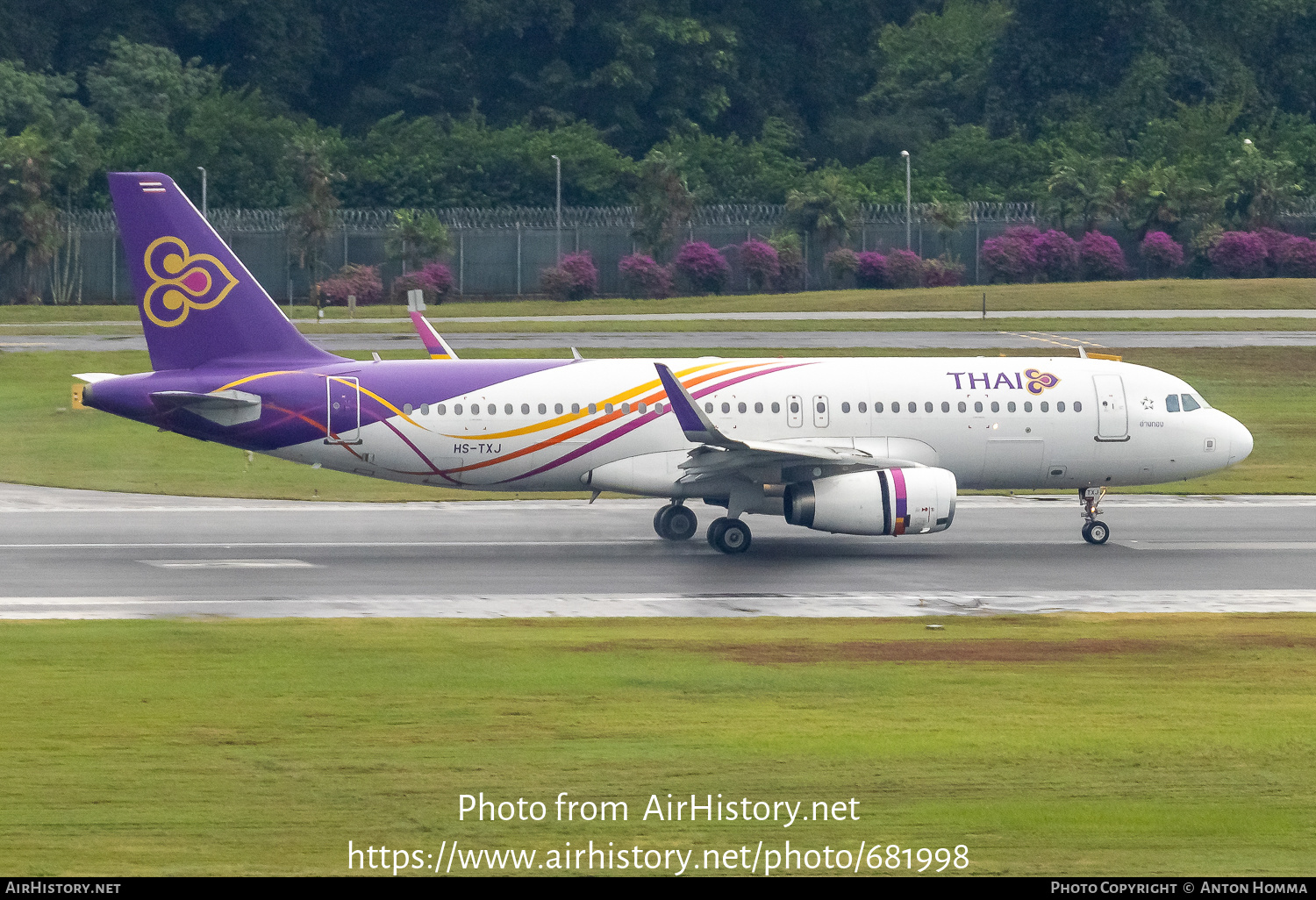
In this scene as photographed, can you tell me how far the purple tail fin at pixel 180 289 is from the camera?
31.2 metres

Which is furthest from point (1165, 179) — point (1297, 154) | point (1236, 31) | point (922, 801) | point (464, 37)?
point (922, 801)

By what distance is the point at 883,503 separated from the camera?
96.7 feet

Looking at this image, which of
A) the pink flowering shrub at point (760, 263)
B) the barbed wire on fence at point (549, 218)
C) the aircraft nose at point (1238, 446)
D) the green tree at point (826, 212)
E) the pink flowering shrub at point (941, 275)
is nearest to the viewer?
the aircraft nose at point (1238, 446)

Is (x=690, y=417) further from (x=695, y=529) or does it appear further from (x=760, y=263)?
(x=760, y=263)

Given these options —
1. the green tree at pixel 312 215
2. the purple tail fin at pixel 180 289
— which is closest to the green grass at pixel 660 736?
the purple tail fin at pixel 180 289

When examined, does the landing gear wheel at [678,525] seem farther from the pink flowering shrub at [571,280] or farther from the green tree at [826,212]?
the green tree at [826,212]

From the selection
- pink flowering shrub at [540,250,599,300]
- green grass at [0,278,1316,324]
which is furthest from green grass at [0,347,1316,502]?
pink flowering shrub at [540,250,599,300]

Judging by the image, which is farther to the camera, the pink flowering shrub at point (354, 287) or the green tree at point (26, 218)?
the green tree at point (26, 218)

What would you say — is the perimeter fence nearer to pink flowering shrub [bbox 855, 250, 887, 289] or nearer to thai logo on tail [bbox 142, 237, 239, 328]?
pink flowering shrub [bbox 855, 250, 887, 289]

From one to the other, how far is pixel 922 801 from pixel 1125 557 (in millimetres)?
17557

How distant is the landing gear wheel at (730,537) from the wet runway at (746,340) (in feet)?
85.3

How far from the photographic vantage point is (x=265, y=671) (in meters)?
20.2

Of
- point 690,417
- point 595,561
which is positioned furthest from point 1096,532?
point 595,561

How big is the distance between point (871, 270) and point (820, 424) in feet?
174
